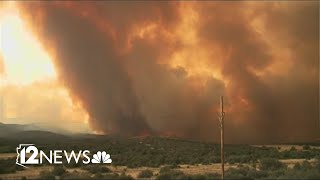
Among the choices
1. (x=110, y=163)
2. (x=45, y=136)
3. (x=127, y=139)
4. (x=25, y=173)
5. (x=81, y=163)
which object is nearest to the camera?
(x=25, y=173)

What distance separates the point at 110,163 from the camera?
50594mm

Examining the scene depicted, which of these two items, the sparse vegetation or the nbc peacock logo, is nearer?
the sparse vegetation

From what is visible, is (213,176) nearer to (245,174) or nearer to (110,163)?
(245,174)

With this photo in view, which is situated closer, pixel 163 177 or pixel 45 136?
pixel 163 177

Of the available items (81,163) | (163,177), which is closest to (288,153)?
(81,163)

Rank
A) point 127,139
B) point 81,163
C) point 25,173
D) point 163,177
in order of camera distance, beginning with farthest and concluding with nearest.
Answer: point 127,139, point 81,163, point 25,173, point 163,177

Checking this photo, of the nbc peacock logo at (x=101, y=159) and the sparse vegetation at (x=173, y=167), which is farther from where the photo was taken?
the nbc peacock logo at (x=101, y=159)

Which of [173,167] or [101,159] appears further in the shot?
[101,159]

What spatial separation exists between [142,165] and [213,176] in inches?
596

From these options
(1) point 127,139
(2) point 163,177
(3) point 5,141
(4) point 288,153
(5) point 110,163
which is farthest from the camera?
(1) point 127,139

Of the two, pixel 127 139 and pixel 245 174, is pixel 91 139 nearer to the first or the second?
pixel 127 139

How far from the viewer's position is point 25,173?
131ft

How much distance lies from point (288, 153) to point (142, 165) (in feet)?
90.6

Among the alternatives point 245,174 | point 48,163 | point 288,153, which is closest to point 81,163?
point 48,163
